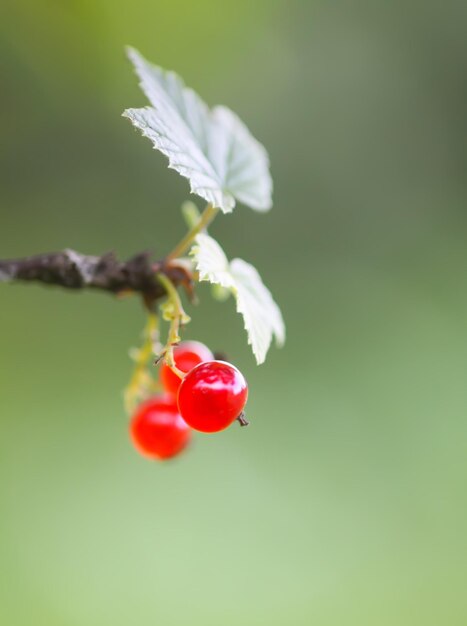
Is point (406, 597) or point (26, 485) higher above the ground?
point (406, 597)

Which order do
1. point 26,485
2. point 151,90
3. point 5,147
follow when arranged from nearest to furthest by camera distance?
point 151,90 → point 26,485 → point 5,147

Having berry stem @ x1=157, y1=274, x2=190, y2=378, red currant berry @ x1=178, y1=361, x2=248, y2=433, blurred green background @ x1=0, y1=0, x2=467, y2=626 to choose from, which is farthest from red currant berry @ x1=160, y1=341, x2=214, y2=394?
blurred green background @ x1=0, y1=0, x2=467, y2=626

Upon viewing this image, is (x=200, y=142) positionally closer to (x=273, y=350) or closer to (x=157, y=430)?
(x=157, y=430)

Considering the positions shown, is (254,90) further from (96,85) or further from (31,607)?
(31,607)

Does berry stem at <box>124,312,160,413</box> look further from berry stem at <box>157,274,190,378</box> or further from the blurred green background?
the blurred green background

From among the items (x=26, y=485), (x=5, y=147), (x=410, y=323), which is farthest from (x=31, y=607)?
(x=410, y=323)

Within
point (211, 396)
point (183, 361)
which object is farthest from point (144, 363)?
point (211, 396)

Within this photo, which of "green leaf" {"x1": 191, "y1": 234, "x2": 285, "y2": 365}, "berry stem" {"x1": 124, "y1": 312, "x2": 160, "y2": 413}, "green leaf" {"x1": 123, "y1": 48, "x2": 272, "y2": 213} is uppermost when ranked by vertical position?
"green leaf" {"x1": 123, "y1": 48, "x2": 272, "y2": 213}
